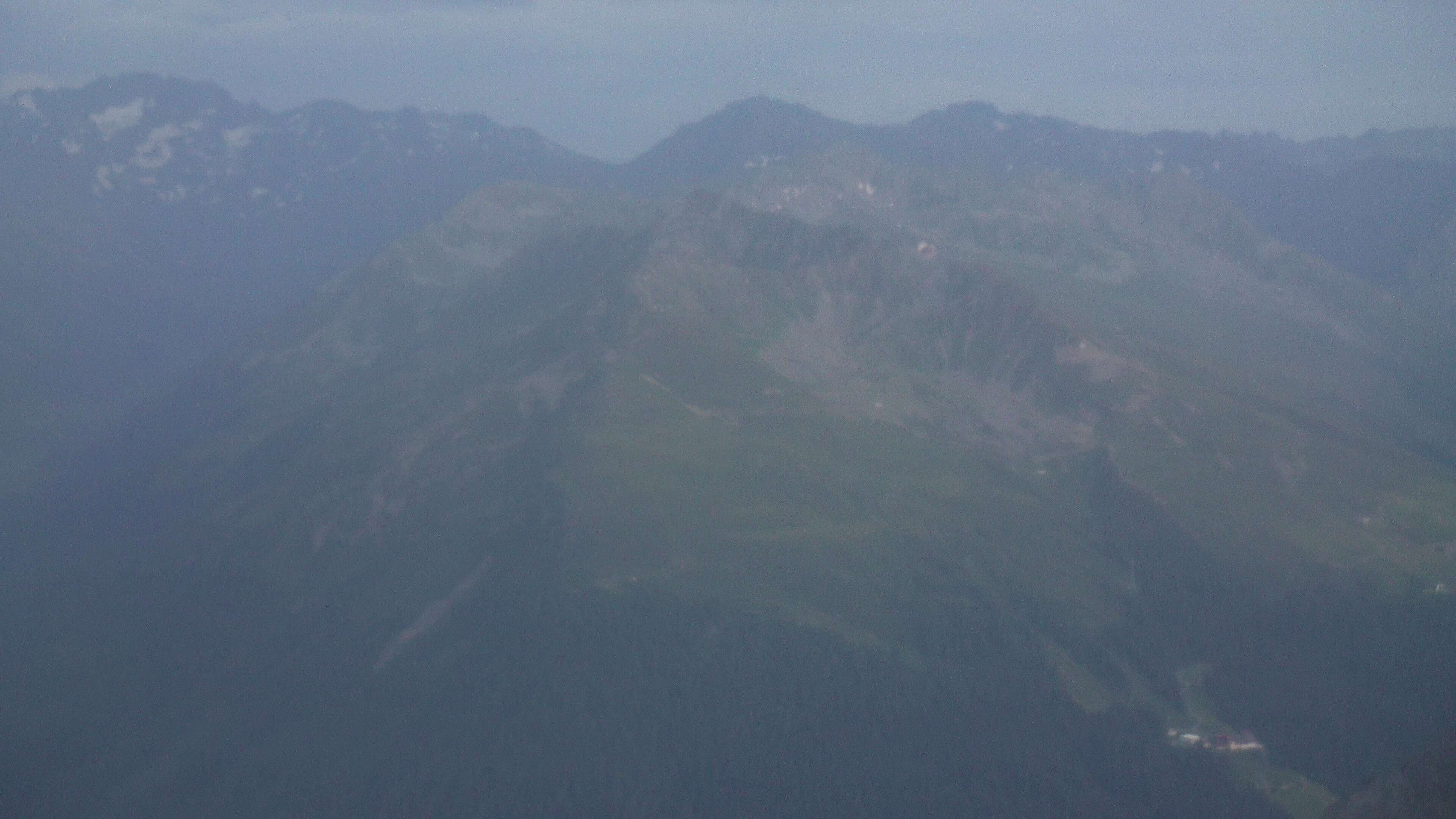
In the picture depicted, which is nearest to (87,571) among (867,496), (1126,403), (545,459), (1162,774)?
(545,459)

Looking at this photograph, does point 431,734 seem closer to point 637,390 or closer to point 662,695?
point 662,695

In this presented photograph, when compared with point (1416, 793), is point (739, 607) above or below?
below

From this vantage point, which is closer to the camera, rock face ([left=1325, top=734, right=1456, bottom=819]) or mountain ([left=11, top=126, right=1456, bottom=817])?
rock face ([left=1325, top=734, right=1456, bottom=819])

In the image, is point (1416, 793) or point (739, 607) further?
point (739, 607)

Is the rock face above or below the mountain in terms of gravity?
above
